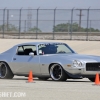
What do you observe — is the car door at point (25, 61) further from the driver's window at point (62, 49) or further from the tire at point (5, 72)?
the driver's window at point (62, 49)

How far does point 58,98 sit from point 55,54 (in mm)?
6656

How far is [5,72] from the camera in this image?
1961 cm

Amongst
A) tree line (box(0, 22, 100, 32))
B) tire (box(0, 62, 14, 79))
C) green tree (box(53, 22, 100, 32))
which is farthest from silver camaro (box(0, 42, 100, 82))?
green tree (box(53, 22, 100, 32))

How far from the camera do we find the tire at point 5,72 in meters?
19.6

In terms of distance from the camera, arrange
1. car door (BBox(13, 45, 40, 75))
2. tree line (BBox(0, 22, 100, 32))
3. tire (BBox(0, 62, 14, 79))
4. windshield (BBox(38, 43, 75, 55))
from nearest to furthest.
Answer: car door (BBox(13, 45, 40, 75)) → windshield (BBox(38, 43, 75, 55)) → tire (BBox(0, 62, 14, 79)) → tree line (BBox(0, 22, 100, 32))

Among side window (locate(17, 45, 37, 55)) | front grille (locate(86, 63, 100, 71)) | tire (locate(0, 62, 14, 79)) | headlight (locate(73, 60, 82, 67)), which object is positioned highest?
side window (locate(17, 45, 37, 55))

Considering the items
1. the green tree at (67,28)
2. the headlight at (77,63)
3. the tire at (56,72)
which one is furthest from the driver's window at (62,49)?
the green tree at (67,28)

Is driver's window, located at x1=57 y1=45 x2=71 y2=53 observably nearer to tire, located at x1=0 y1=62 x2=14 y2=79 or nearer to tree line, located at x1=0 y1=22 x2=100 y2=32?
tire, located at x1=0 y1=62 x2=14 y2=79

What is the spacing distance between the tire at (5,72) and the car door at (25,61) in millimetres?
322

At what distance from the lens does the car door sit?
18.8 m

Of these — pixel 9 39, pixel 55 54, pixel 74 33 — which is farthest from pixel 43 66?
pixel 74 33

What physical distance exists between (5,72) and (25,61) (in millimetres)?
993

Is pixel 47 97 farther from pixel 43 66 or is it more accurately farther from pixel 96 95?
pixel 43 66

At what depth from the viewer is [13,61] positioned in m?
19.5
